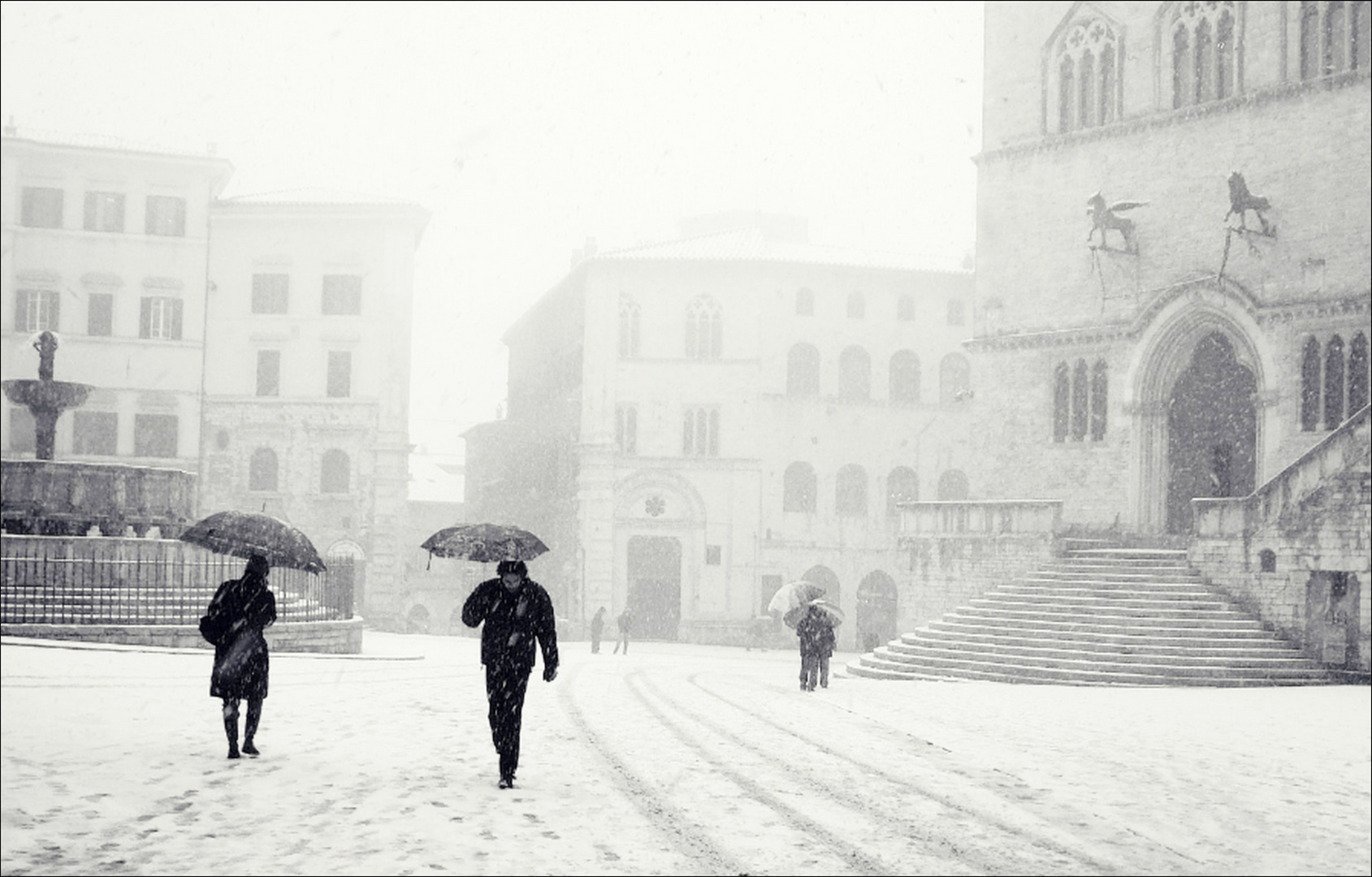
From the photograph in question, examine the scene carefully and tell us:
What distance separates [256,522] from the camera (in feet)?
36.3

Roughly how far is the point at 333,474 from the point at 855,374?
16589 millimetres

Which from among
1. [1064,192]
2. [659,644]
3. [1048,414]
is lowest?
[659,644]

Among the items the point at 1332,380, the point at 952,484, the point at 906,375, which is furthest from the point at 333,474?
the point at 1332,380

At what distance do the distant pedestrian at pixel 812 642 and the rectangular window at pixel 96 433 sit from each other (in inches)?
1134

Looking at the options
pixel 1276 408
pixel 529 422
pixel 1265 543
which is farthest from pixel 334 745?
pixel 529 422

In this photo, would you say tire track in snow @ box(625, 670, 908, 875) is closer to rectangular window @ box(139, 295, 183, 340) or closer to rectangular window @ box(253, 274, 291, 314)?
rectangular window @ box(139, 295, 183, 340)

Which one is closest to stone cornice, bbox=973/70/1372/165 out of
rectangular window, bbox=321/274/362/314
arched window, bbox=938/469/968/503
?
arched window, bbox=938/469/968/503

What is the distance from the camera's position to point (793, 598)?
19.2 m

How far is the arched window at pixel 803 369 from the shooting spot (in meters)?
46.0

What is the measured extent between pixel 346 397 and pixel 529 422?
38.9ft

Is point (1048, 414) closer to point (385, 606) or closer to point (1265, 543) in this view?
point (1265, 543)

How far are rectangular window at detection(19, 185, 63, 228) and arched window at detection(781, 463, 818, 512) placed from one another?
22.7 meters

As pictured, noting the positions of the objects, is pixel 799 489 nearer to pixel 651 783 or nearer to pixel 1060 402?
pixel 1060 402

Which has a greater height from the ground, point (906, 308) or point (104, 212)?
point (104, 212)
